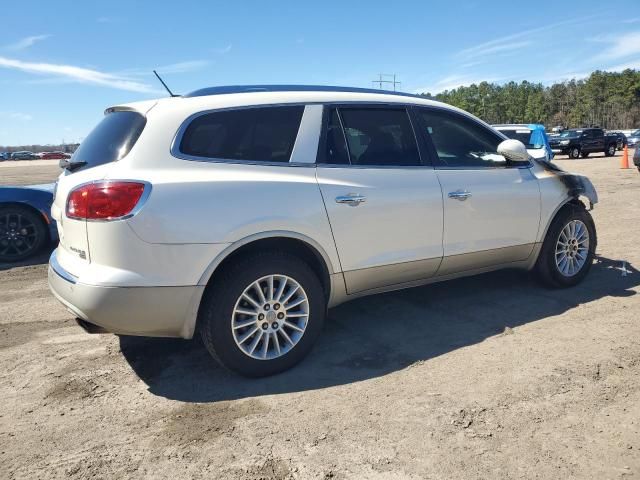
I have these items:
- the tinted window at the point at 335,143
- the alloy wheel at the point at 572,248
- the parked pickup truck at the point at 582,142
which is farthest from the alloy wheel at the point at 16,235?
the parked pickup truck at the point at 582,142

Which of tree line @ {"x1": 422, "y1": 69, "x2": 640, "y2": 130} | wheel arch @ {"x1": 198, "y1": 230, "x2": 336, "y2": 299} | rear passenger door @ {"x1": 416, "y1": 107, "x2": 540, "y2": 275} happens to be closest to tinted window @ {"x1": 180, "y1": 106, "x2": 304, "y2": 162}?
wheel arch @ {"x1": 198, "y1": 230, "x2": 336, "y2": 299}

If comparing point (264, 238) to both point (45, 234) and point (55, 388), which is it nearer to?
point (55, 388)

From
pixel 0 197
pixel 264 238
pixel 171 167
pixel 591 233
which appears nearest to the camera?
pixel 171 167

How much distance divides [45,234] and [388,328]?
17.4ft

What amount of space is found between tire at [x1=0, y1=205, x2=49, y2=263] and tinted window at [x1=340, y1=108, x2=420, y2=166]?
17.2 feet

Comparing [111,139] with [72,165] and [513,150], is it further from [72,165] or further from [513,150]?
[513,150]

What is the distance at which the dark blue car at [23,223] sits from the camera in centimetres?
666

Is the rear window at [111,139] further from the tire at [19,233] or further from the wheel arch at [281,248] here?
the tire at [19,233]

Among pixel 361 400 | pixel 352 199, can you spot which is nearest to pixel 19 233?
pixel 352 199

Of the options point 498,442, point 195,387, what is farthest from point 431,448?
point 195,387

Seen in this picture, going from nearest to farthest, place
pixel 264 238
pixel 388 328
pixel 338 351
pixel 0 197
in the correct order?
pixel 264 238 → pixel 338 351 → pixel 388 328 → pixel 0 197

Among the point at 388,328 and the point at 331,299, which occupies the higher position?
the point at 331,299

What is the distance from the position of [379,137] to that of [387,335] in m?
1.55

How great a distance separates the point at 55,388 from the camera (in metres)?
3.18
